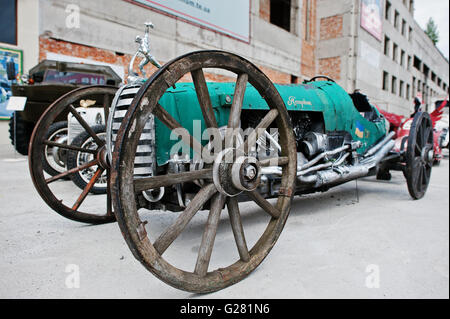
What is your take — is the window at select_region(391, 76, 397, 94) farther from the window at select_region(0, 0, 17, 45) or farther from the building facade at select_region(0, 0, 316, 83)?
A: the window at select_region(0, 0, 17, 45)

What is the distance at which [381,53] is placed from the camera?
1678 cm

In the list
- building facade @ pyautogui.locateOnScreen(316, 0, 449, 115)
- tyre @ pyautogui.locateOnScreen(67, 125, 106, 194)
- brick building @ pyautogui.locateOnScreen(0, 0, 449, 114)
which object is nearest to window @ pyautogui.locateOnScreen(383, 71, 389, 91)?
building facade @ pyautogui.locateOnScreen(316, 0, 449, 115)

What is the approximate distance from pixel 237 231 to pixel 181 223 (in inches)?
15.2

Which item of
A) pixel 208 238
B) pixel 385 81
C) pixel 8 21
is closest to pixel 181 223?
pixel 208 238

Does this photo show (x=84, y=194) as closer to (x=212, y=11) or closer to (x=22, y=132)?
(x=212, y=11)

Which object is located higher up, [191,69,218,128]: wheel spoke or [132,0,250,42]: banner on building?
[132,0,250,42]: banner on building

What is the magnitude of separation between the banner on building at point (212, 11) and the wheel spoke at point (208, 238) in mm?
878

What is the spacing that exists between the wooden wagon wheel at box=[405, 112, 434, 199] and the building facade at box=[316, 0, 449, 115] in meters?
1.09

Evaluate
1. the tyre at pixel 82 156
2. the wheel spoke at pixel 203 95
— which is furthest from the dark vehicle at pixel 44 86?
the wheel spoke at pixel 203 95

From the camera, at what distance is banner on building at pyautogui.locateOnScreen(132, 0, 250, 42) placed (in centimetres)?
123

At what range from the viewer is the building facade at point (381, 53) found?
2.44 m

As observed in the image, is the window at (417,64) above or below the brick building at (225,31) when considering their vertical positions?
above

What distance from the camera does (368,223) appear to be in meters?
2.96

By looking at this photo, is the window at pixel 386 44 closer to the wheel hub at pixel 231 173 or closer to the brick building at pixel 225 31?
the brick building at pixel 225 31
